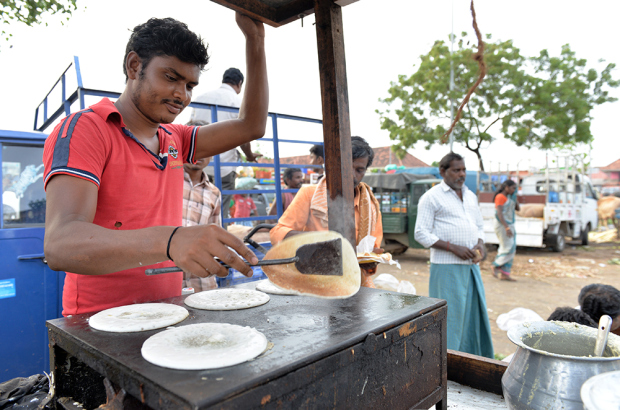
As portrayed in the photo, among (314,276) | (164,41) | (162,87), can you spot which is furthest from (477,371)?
(164,41)

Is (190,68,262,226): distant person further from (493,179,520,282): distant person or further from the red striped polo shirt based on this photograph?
(493,179,520,282): distant person

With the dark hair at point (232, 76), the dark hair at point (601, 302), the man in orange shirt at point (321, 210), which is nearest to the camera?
the dark hair at point (601, 302)

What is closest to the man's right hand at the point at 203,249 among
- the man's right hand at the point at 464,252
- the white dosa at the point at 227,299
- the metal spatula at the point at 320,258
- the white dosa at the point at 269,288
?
the metal spatula at the point at 320,258

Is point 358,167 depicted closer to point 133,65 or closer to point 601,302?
point 133,65

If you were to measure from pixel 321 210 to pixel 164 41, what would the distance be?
1499 mm

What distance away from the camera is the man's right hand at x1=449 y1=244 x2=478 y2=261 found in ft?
11.1

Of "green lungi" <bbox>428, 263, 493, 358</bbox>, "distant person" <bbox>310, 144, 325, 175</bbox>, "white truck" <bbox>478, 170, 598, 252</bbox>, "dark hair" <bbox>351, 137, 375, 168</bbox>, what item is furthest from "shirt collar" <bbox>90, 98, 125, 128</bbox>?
"white truck" <bbox>478, 170, 598, 252</bbox>

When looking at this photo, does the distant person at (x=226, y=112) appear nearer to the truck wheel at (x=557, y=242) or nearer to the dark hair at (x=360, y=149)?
the dark hair at (x=360, y=149)

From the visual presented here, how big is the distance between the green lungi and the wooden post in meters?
2.17

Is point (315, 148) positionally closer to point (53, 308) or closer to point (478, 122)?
point (53, 308)

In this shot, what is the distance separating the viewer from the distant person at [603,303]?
2506 mm

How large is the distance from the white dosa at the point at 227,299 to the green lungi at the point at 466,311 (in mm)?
2259

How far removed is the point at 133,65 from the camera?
155 centimetres

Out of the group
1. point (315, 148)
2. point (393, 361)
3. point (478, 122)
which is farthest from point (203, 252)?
point (478, 122)
